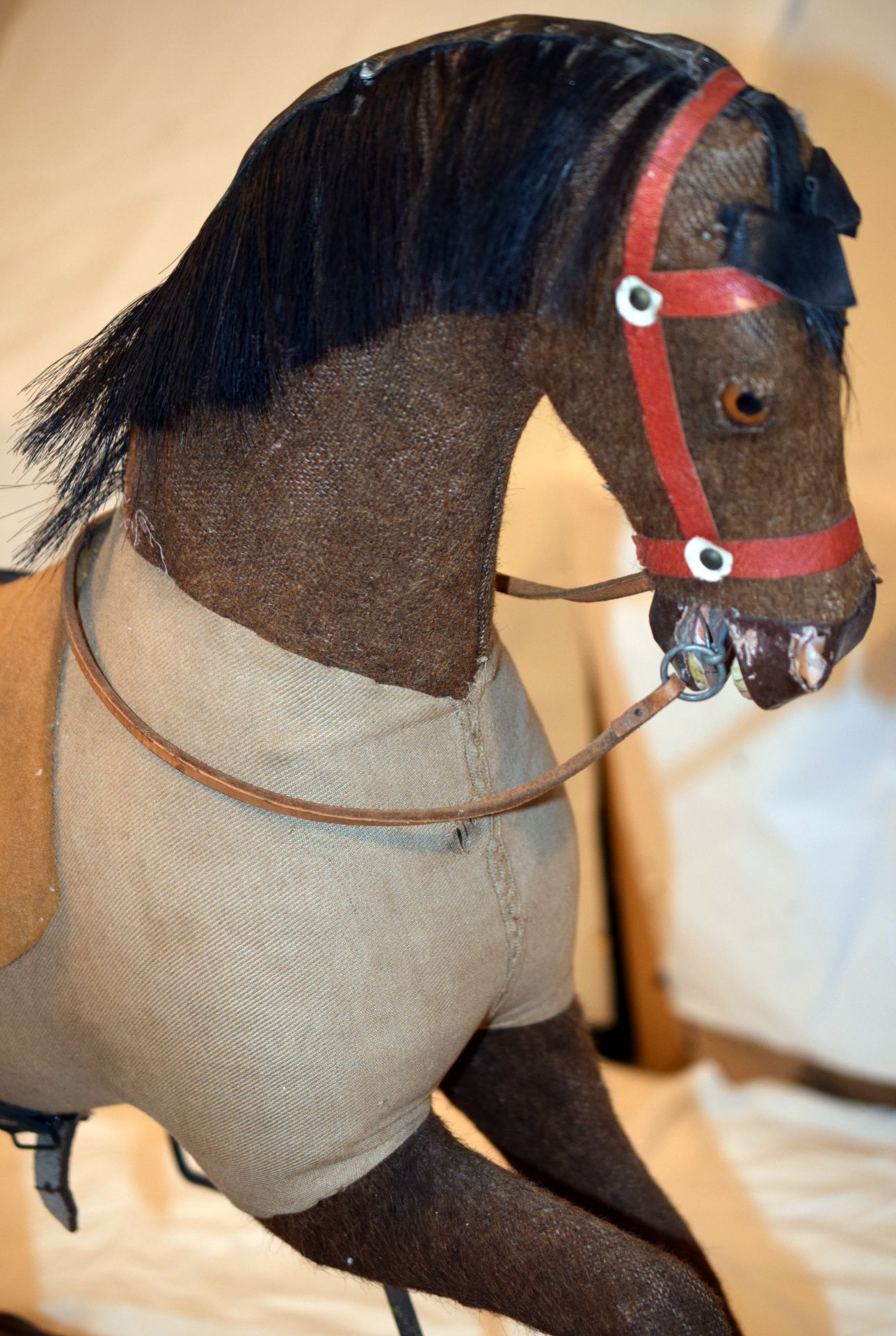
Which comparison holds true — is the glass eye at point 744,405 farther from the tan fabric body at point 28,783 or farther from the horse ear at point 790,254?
the tan fabric body at point 28,783

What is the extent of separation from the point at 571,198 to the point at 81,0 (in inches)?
50.9

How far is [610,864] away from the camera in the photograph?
5.89 ft

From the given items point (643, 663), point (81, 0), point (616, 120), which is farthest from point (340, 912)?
point (81, 0)

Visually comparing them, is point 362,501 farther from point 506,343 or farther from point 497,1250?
point 497,1250

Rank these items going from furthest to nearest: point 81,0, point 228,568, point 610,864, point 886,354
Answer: point 610,864 → point 81,0 → point 886,354 → point 228,568

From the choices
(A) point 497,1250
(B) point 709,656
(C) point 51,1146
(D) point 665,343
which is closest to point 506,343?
(D) point 665,343

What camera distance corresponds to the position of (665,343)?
1.83ft

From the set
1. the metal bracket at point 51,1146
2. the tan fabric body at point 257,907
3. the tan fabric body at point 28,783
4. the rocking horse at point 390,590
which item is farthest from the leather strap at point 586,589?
the metal bracket at point 51,1146

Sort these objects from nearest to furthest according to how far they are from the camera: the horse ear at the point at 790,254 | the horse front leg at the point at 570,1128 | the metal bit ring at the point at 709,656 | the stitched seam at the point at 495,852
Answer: the horse ear at the point at 790,254
the metal bit ring at the point at 709,656
the stitched seam at the point at 495,852
the horse front leg at the point at 570,1128

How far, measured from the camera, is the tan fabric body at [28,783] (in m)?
0.74

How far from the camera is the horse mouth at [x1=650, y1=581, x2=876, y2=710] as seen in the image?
2.04 feet

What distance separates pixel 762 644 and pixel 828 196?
223 mm

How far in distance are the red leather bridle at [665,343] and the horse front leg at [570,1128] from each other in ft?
1.53

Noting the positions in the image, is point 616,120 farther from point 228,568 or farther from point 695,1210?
point 695,1210
